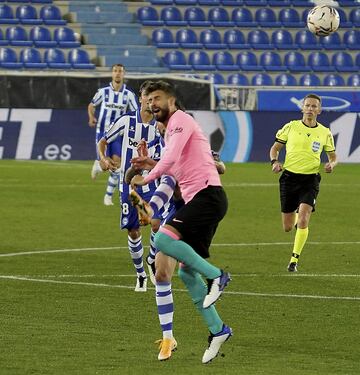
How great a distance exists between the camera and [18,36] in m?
39.5

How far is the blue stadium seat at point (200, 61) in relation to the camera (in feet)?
134

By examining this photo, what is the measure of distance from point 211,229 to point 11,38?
31.0 meters

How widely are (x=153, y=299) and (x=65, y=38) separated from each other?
93.4 feet

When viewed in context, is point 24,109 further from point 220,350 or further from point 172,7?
point 220,350

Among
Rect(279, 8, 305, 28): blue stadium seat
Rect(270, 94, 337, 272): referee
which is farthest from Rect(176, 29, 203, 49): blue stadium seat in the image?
Rect(270, 94, 337, 272): referee

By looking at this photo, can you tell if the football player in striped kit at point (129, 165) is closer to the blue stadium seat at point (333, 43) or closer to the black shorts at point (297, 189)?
the black shorts at point (297, 189)

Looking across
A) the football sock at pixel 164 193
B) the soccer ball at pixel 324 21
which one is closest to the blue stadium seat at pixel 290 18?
the soccer ball at pixel 324 21

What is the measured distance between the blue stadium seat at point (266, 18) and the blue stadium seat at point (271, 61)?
151 cm

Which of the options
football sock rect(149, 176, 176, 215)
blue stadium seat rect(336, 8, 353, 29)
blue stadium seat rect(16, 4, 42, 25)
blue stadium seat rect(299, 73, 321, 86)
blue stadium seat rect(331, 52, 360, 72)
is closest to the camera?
football sock rect(149, 176, 176, 215)

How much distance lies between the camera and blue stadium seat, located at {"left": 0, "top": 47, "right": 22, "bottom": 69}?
37844 mm

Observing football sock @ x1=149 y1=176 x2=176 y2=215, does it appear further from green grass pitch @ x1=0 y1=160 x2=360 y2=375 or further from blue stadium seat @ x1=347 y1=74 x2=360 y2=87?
blue stadium seat @ x1=347 y1=74 x2=360 y2=87

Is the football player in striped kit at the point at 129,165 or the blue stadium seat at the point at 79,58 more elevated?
the football player in striped kit at the point at 129,165

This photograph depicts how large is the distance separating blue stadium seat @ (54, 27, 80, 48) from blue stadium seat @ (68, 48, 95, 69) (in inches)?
24.9

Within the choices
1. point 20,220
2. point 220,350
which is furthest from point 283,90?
point 220,350
